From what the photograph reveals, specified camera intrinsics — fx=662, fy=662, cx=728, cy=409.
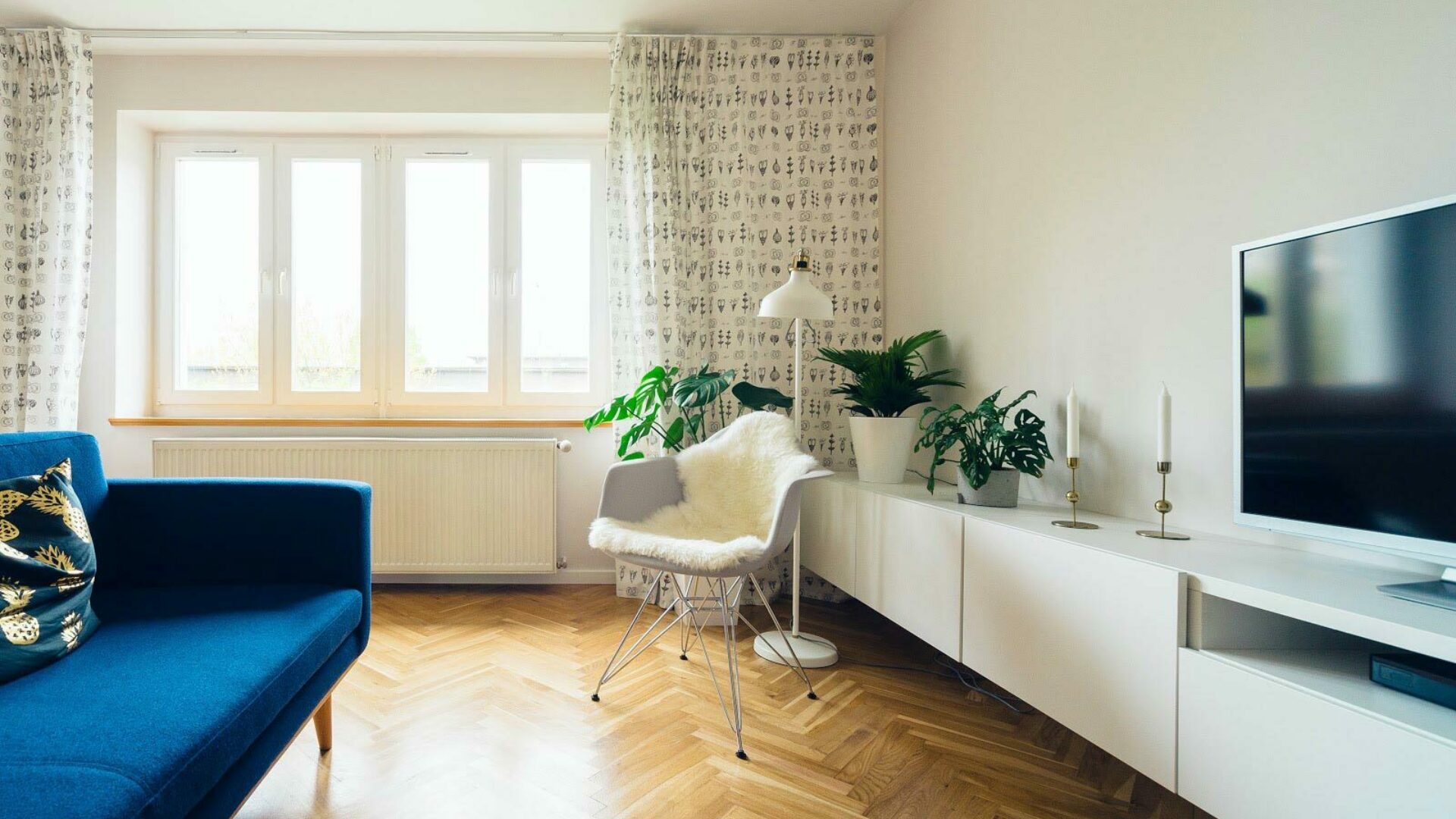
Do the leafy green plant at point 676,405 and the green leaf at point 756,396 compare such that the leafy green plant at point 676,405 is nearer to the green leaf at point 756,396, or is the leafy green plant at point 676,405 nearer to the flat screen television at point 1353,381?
the green leaf at point 756,396

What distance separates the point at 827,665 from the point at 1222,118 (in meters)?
1.88

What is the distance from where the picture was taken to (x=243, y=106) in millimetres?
3035

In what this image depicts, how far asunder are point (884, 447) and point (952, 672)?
31.1 inches

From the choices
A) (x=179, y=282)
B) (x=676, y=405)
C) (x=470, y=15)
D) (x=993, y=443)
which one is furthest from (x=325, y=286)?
(x=993, y=443)

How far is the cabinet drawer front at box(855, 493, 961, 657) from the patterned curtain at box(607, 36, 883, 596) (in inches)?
29.8

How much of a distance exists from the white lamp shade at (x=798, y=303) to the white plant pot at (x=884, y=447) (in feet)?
1.41

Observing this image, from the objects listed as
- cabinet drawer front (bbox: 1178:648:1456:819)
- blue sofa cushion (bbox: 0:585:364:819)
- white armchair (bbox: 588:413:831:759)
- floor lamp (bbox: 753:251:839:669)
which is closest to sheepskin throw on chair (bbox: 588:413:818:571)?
white armchair (bbox: 588:413:831:759)

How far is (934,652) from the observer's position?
2.39 meters

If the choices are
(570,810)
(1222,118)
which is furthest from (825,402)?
(570,810)

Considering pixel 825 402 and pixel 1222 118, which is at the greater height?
pixel 1222 118

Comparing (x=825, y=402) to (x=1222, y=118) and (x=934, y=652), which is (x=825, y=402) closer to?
(x=934, y=652)

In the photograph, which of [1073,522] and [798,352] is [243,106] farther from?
[1073,522]

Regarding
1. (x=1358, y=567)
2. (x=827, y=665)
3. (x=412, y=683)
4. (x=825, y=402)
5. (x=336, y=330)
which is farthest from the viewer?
(x=336, y=330)

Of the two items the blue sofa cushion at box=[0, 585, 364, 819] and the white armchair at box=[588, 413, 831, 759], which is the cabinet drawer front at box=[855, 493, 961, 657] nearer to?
the white armchair at box=[588, 413, 831, 759]
